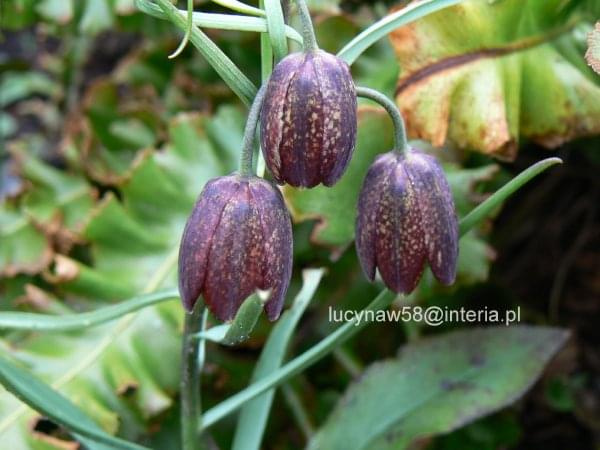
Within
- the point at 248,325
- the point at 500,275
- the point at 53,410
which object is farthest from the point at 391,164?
the point at 500,275

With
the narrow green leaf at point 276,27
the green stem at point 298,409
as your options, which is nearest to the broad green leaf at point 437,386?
the green stem at point 298,409

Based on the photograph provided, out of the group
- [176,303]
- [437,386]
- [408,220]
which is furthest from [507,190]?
[176,303]

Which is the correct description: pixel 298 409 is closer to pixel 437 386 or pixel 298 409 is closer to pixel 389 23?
pixel 437 386

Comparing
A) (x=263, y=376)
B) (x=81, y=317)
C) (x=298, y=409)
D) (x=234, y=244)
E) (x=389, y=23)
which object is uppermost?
(x=389, y=23)

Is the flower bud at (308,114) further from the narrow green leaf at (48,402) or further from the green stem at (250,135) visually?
the narrow green leaf at (48,402)

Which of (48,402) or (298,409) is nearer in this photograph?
(48,402)

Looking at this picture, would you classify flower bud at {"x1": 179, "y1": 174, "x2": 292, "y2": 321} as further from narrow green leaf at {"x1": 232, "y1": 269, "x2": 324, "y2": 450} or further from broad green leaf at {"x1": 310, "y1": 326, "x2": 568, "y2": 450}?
broad green leaf at {"x1": 310, "y1": 326, "x2": 568, "y2": 450}
